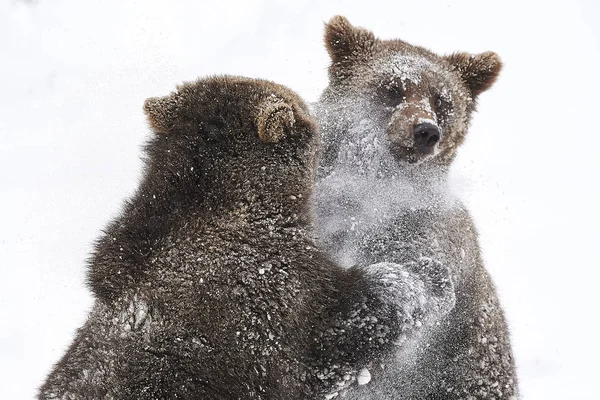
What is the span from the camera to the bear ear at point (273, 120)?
4.10 metres

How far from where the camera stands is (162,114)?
4.32 metres

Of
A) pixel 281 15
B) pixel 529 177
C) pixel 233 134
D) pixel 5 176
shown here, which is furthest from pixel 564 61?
pixel 233 134

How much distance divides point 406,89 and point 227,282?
7.38 ft

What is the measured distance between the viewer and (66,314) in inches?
275

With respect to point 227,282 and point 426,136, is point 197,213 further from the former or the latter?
point 426,136

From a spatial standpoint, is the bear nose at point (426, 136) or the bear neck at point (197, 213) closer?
the bear neck at point (197, 213)

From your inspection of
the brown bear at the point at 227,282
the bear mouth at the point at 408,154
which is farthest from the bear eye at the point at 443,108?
the brown bear at the point at 227,282

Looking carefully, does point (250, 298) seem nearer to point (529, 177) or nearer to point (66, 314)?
point (66, 314)

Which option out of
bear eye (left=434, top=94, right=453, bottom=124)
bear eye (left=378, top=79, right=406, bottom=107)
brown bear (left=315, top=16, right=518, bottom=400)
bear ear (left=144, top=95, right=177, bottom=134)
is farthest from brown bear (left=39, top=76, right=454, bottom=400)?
bear eye (left=434, top=94, right=453, bottom=124)

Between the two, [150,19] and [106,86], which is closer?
[106,86]

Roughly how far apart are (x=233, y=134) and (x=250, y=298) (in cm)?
81

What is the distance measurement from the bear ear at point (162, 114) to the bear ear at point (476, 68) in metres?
2.40

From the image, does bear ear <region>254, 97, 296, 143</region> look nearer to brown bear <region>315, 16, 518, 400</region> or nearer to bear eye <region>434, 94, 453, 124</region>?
brown bear <region>315, 16, 518, 400</region>

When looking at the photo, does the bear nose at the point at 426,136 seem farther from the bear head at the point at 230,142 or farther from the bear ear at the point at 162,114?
the bear ear at the point at 162,114
